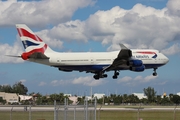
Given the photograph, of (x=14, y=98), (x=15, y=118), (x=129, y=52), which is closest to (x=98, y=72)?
(x=129, y=52)

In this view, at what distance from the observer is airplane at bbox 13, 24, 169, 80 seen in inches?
2381

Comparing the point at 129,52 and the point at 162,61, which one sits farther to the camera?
the point at 162,61

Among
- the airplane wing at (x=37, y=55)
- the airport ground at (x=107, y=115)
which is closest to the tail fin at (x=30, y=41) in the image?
the airplane wing at (x=37, y=55)

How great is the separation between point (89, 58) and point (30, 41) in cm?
856

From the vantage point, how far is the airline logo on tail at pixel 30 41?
60781 mm

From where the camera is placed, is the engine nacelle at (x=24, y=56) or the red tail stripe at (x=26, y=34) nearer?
the engine nacelle at (x=24, y=56)

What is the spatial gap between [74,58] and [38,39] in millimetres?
5737

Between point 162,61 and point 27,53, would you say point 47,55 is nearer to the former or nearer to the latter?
point 27,53

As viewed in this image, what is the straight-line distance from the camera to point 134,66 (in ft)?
199

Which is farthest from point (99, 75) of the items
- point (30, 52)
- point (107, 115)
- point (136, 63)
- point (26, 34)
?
point (107, 115)

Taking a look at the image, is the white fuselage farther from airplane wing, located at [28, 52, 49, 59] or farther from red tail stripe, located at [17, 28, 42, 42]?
red tail stripe, located at [17, 28, 42, 42]

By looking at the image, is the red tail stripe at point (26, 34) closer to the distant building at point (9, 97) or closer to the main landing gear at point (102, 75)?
the main landing gear at point (102, 75)

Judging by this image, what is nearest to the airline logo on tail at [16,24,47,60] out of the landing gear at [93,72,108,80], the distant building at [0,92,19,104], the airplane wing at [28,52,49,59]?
the airplane wing at [28,52,49,59]

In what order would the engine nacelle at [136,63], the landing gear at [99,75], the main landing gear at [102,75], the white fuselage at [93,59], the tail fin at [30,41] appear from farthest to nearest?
1. the landing gear at [99,75]
2. the main landing gear at [102,75]
3. the white fuselage at [93,59]
4. the tail fin at [30,41]
5. the engine nacelle at [136,63]
